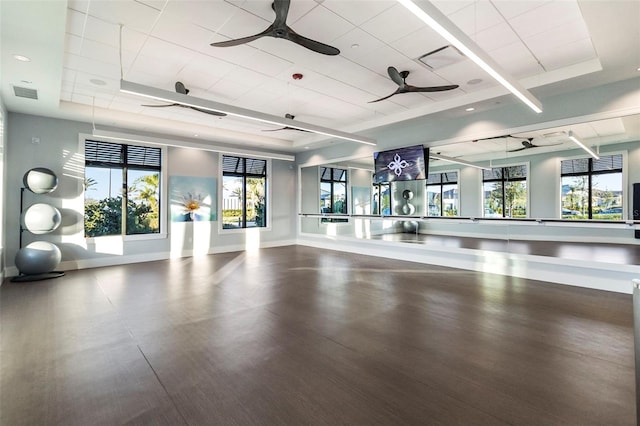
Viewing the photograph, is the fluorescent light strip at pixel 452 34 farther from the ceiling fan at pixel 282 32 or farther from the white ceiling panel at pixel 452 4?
the ceiling fan at pixel 282 32

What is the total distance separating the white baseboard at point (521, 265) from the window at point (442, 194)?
90 cm

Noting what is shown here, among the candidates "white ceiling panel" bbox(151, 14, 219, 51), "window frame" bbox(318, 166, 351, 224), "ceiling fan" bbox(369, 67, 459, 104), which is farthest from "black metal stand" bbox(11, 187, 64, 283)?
"ceiling fan" bbox(369, 67, 459, 104)

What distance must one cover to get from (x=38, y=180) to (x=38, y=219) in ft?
2.46

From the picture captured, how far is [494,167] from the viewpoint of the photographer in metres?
6.63

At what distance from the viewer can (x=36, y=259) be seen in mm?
5758

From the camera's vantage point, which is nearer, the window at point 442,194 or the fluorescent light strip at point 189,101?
the fluorescent light strip at point 189,101

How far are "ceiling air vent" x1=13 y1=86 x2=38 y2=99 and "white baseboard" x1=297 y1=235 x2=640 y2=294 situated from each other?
7684 mm

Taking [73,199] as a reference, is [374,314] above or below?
below

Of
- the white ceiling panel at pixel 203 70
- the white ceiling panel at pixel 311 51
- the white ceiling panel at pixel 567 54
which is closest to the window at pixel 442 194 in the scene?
the white ceiling panel at pixel 311 51

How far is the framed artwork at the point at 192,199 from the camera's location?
852 centimetres

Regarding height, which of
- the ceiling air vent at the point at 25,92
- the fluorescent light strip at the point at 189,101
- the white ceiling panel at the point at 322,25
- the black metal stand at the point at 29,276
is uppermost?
the white ceiling panel at the point at 322,25

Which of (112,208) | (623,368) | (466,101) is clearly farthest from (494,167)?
(112,208)

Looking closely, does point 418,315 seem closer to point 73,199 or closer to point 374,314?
point 374,314

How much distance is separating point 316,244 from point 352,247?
1637 millimetres
